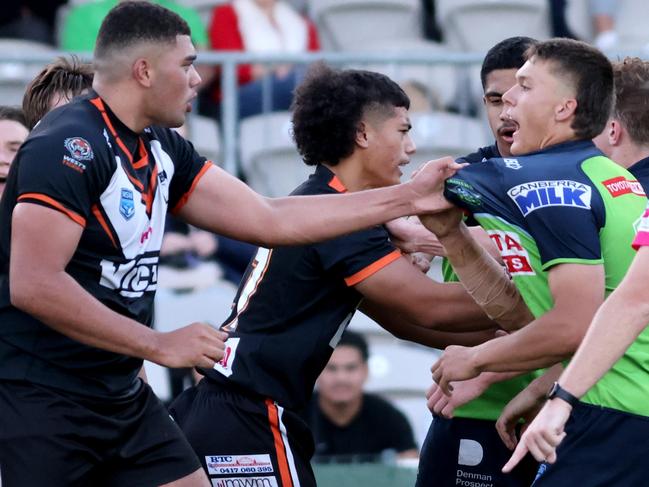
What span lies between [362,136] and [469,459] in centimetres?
128

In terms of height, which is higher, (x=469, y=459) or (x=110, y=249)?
(x=110, y=249)

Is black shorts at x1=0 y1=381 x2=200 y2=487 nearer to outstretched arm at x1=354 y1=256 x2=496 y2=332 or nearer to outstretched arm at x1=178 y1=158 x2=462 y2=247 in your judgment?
outstretched arm at x1=178 y1=158 x2=462 y2=247

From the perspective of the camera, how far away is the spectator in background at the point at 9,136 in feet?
18.7

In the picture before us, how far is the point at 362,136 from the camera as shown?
17.3 feet

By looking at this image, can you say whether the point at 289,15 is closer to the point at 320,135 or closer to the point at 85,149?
the point at 320,135

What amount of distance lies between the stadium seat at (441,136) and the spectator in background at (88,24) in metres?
1.59

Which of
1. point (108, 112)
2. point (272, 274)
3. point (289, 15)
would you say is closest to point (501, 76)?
point (272, 274)

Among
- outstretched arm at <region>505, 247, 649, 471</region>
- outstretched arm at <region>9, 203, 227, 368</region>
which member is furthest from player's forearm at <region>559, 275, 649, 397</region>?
outstretched arm at <region>9, 203, 227, 368</region>

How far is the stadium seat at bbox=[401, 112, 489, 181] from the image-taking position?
29.3 feet

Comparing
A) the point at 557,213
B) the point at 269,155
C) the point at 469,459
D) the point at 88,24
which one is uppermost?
the point at 557,213

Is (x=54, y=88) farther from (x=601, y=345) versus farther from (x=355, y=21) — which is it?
(x=355, y=21)

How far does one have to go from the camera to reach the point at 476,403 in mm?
5246

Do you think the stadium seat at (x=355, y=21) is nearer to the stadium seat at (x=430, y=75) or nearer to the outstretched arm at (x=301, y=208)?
the stadium seat at (x=430, y=75)

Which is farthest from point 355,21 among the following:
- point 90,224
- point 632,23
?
point 90,224
